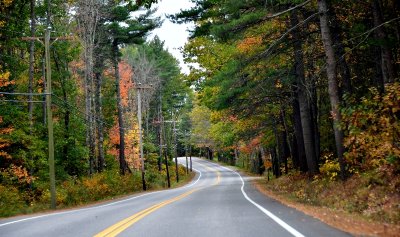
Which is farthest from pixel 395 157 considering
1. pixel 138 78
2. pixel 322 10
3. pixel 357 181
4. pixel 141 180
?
pixel 138 78

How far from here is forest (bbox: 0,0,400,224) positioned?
12.2m

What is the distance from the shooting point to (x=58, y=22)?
33375 millimetres

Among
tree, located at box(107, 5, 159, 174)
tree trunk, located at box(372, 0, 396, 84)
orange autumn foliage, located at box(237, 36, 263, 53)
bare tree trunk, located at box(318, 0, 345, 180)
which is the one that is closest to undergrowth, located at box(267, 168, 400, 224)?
bare tree trunk, located at box(318, 0, 345, 180)

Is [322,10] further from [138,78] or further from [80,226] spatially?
[138,78]

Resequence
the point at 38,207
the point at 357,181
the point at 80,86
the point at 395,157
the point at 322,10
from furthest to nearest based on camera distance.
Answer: the point at 80,86 < the point at 38,207 < the point at 322,10 < the point at 357,181 < the point at 395,157

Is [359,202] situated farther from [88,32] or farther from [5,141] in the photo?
[88,32]

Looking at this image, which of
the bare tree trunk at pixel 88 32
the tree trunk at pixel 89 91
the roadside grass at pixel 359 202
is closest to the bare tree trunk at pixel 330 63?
the roadside grass at pixel 359 202

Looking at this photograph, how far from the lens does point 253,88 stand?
21.6 meters

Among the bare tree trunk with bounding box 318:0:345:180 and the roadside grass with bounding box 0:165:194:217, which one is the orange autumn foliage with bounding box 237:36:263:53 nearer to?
the bare tree trunk with bounding box 318:0:345:180

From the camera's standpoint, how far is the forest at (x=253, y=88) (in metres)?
12.2

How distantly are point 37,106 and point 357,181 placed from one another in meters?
27.5

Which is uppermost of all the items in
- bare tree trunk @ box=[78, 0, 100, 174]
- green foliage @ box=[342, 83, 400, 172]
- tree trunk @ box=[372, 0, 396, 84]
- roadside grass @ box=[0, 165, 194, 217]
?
bare tree trunk @ box=[78, 0, 100, 174]

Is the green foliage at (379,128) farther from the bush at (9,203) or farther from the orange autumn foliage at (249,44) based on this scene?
the bush at (9,203)

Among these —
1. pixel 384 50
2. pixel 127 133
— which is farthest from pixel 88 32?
pixel 127 133
